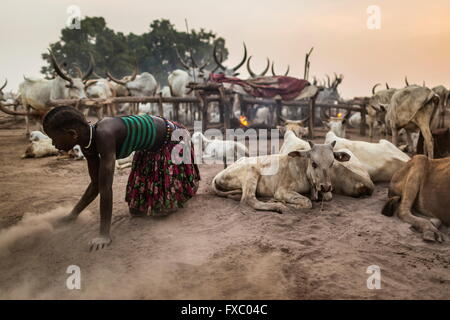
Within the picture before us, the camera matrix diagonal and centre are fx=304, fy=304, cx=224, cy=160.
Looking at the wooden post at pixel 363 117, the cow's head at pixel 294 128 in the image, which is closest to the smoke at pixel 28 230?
the cow's head at pixel 294 128

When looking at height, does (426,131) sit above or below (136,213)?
above

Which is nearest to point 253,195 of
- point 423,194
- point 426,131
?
point 423,194

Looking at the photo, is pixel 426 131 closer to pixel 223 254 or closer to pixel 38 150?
pixel 223 254

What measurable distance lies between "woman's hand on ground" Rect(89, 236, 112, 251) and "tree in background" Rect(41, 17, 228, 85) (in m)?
21.5

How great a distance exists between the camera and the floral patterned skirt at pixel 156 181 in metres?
3.72

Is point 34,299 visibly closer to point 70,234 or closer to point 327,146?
point 70,234

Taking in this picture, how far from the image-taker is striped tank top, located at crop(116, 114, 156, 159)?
3.21 metres

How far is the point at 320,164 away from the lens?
3801mm

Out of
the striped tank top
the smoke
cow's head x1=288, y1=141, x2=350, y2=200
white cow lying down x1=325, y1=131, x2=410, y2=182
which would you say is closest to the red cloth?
white cow lying down x1=325, y1=131, x2=410, y2=182

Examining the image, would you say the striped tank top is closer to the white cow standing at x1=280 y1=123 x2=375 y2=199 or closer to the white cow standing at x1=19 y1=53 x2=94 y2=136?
the white cow standing at x1=280 y1=123 x2=375 y2=199

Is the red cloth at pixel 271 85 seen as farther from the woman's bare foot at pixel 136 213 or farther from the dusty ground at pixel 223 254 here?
the woman's bare foot at pixel 136 213

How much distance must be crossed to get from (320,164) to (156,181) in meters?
2.04

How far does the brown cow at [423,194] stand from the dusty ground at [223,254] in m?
0.15
